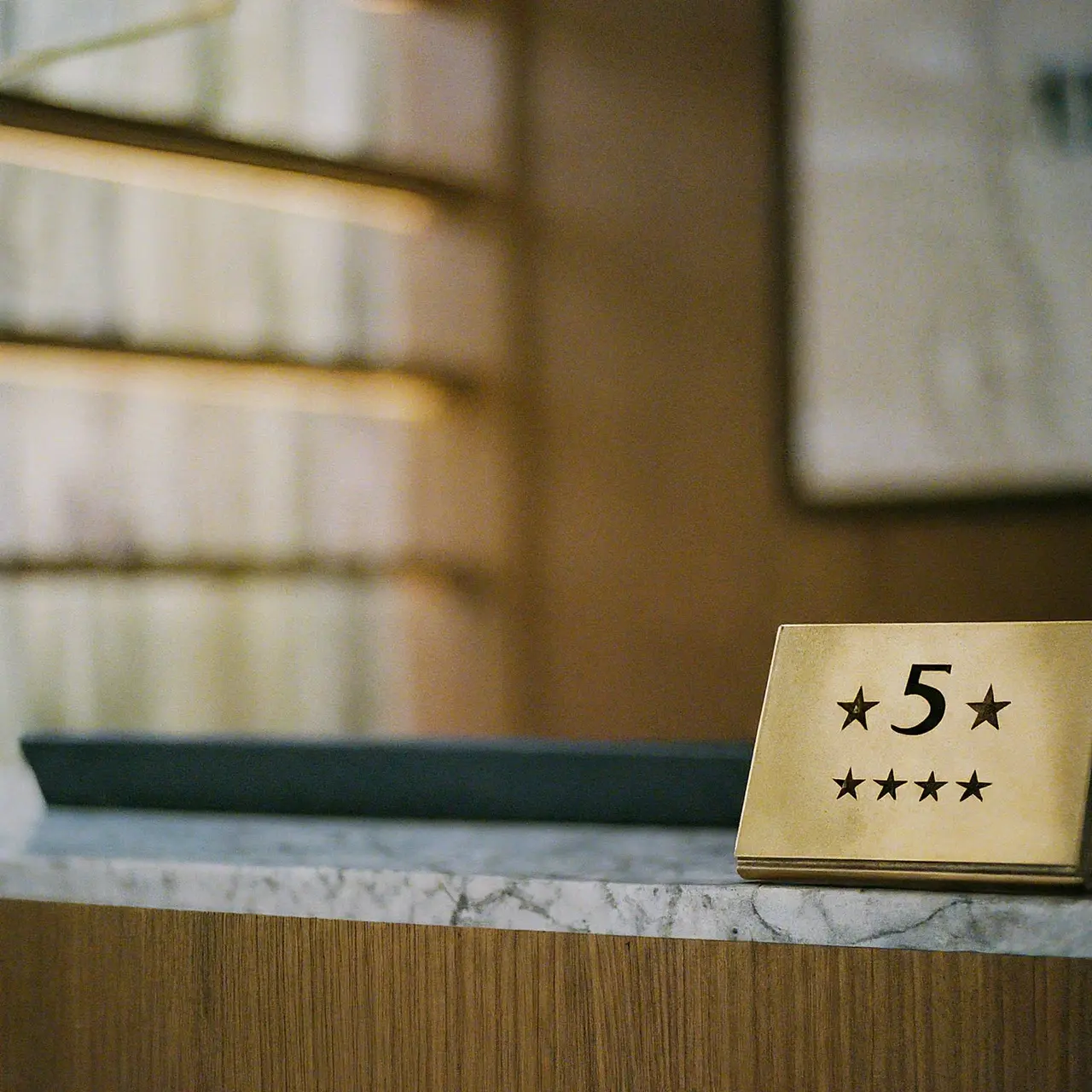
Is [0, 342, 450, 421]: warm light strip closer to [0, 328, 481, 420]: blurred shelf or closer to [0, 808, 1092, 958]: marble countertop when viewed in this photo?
[0, 328, 481, 420]: blurred shelf

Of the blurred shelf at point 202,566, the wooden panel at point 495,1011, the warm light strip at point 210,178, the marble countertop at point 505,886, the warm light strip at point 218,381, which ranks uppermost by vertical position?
the warm light strip at point 210,178

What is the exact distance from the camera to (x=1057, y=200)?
114 centimetres

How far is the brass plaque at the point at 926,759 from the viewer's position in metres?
0.75

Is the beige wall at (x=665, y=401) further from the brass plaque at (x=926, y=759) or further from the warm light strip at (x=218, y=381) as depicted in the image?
the brass plaque at (x=926, y=759)

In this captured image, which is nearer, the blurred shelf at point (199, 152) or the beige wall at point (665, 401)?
the beige wall at point (665, 401)

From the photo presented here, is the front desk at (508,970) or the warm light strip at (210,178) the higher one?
the warm light strip at (210,178)

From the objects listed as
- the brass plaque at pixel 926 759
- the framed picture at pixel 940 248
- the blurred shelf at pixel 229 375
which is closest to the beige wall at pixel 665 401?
the framed picture at pixel 940 248

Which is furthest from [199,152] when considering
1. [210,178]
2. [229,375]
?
[229,375]

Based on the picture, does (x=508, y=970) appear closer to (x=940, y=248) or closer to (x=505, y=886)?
(x=505, y=886)

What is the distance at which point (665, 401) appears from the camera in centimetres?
127

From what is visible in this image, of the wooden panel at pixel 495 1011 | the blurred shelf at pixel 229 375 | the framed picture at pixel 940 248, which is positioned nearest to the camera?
the wooden panel at pixel 495 1011

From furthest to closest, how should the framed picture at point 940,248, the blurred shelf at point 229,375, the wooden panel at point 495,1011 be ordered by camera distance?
the blurred shelf at point 229,375 < the framed picture at point 940,248 < the wooden panel at point 495,1011

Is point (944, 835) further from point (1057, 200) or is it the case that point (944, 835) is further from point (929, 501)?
point (1057, 200)

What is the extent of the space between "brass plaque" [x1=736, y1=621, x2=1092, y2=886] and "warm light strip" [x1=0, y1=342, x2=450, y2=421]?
65cm
